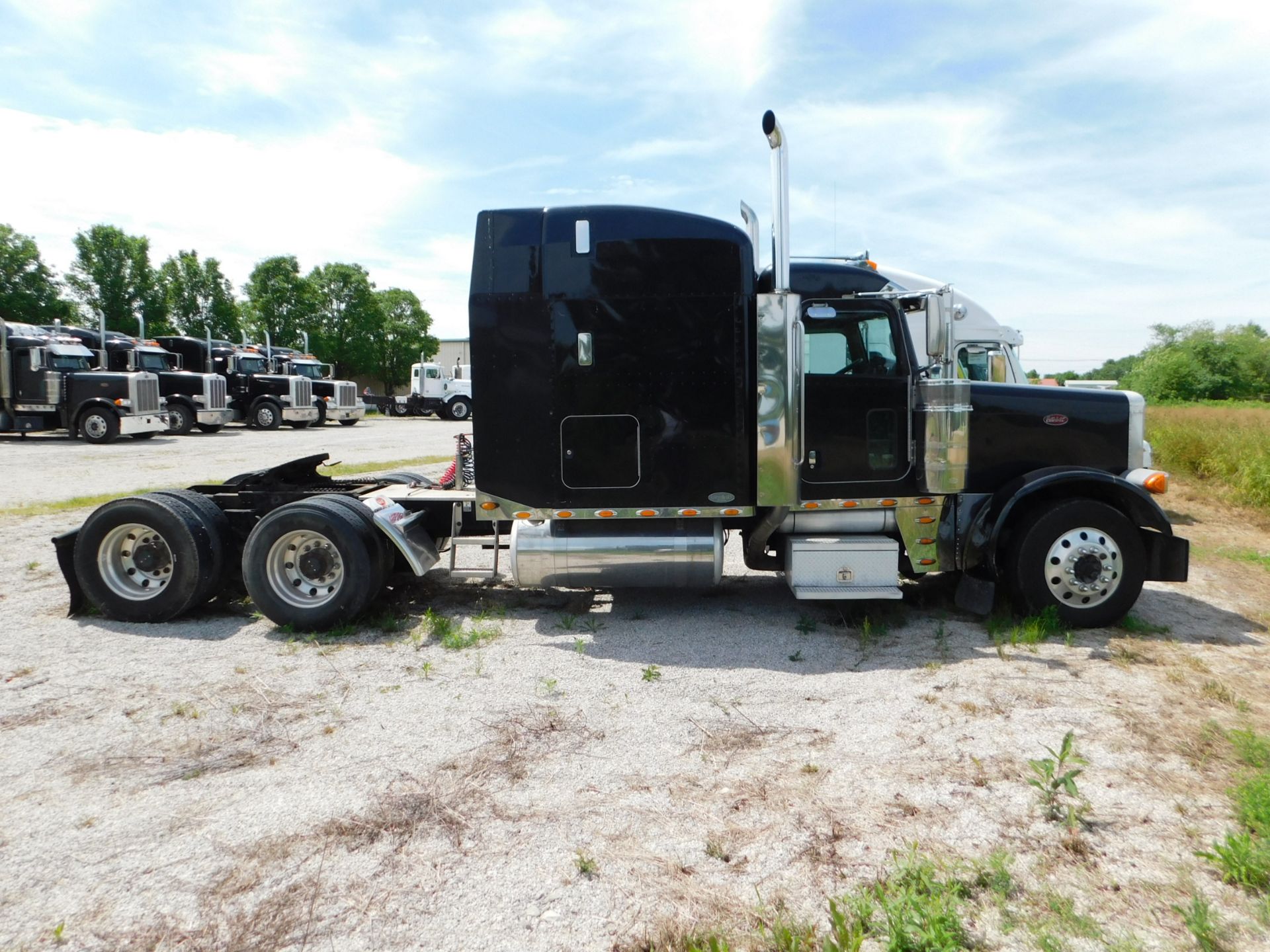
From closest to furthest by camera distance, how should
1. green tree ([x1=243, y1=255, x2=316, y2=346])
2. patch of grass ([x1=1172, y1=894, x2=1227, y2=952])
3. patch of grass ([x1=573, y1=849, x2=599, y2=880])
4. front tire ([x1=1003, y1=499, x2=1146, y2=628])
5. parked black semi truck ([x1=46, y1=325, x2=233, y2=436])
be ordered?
1. patch of grass ([x1=1172, y1=894, x2=1227, y2=952])
2. patch of grass ([x1=573, y1=849, x2=599, y2=880])
3. front tire ([x1=1003, y1=499, x2=1146, y2=628])
4. parked black semi truck ([x1=46, y1=325, x2=233, y2=436])
5. green tree ([x1=243, y1=255, x2=316, y2=346])

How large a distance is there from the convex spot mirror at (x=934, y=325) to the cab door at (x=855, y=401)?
0.36 metres

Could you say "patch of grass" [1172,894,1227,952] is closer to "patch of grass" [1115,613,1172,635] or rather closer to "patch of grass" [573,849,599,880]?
"patch of grass" [573,849,599,880]

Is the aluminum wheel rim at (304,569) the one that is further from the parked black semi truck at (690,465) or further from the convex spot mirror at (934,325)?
the convex spot mirror at (934,325)

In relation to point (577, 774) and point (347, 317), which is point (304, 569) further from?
point (347, 317)

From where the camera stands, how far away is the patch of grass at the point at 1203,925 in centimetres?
275

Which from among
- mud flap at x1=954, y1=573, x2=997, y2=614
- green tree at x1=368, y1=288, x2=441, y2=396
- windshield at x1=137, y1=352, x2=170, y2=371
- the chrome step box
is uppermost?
green tree at x1=368, y1=288, x2=441, y2=396

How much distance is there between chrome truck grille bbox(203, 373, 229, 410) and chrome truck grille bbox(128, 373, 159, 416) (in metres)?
2.91

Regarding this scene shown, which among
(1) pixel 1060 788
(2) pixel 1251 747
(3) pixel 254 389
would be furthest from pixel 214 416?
(2) pixel 1251 747

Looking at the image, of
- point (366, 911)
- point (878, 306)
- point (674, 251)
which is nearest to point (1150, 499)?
point (878, 306)

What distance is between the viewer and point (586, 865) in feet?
10.8

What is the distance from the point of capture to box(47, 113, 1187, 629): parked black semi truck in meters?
6.12

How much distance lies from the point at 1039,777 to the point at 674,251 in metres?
3.94

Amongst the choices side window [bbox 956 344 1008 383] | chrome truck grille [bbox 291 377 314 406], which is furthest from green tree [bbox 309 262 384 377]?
side window [bbox 956 344 1008 383]

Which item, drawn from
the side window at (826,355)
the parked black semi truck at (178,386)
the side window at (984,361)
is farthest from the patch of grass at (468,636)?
the parked black semi truck at (178,386)
